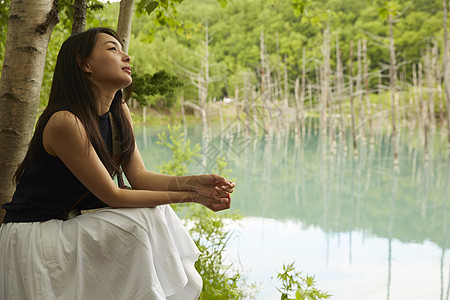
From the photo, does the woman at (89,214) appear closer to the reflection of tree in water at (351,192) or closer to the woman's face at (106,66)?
the woman's face at (106,66)

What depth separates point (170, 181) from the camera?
1703mm

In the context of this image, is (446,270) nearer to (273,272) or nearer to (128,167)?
(273,272)

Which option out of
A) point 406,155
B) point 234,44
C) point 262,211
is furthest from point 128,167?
point 234,44

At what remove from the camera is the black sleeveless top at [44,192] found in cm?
147

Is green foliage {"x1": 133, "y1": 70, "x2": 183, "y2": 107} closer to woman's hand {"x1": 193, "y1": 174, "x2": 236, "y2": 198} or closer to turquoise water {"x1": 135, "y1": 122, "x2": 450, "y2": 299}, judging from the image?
turquoise water {"x1": 135, "y1": 122, "x2": 450, "y2": 299}

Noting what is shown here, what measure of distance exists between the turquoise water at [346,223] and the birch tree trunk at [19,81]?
76 cm

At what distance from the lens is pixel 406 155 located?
14977mm

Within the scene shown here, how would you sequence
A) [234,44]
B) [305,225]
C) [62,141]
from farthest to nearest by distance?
[234,44], [305,225], [62,141]

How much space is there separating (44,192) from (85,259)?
263mm

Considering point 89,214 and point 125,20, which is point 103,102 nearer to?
point 89,214

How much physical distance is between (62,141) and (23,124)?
23.8 inches

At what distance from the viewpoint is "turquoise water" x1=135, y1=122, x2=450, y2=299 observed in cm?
436

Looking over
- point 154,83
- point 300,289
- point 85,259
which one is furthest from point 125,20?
point 300,289

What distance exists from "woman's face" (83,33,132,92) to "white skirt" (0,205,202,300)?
1.46 feet
